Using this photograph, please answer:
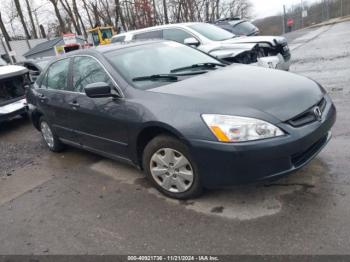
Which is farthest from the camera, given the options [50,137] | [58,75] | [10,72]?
[10,72]

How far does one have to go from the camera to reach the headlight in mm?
2912

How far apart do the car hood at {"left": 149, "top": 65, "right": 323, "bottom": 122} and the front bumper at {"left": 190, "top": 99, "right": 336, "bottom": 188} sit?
219 mm

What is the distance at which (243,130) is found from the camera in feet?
9.61

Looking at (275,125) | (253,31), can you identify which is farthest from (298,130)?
(253,31)

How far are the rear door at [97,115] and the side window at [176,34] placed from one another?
15.2 ft

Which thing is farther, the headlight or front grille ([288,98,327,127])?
front grille ([288,98,327,127])

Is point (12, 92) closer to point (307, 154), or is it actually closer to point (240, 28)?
point (307, 154)

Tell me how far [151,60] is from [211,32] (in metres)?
5.15

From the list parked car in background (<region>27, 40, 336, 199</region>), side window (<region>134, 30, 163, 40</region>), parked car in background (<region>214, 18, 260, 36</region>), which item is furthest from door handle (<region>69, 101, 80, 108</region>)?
parked car in background (<region>214, 18, 260, 36</region>)

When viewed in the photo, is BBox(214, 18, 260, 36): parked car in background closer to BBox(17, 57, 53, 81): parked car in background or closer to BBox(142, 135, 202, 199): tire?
BBox(17, 57, 53, 81): parked car in background

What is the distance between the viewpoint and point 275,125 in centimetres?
293

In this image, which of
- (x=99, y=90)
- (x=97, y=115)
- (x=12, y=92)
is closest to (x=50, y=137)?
(x=97, y=115)

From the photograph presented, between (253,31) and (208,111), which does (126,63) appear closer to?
(208,111)

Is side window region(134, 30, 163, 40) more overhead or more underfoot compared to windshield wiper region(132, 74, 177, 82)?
more overhead
